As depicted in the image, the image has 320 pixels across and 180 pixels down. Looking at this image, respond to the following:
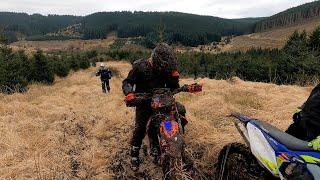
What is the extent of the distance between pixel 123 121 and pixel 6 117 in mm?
2772

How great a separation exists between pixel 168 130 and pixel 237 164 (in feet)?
3.22

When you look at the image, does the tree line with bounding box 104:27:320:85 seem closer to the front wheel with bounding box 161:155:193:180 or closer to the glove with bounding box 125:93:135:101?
the glove with bounding box 125:93:135:101

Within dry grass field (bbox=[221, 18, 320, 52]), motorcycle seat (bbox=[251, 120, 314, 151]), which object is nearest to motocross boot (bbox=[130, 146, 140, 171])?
motorcycle seat (bbox=[251, 120, 314, 151])

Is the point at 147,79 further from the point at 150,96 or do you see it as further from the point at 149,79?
the point at 150,96

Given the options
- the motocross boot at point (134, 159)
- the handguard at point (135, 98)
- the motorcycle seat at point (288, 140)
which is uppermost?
the handguard at point (135, 98)

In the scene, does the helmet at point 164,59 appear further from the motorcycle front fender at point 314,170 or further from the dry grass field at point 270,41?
the dry grass field at point 270,41

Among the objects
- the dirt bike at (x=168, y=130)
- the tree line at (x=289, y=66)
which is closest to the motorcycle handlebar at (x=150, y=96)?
the dirt bike at (x=168, y=130)

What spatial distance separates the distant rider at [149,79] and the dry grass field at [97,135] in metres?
0.53

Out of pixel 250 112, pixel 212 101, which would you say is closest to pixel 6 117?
pixel 212 101

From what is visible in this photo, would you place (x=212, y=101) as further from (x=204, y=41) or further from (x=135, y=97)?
(x=204, y=41)

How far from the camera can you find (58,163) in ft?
20.5

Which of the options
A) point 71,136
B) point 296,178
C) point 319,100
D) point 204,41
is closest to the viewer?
point 296,178

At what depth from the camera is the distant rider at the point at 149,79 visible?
17.1ft

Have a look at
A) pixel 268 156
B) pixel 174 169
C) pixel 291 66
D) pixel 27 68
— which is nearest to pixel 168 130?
pixel 174 169
